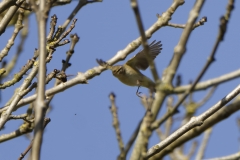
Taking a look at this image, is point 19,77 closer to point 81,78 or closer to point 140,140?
point 81,78

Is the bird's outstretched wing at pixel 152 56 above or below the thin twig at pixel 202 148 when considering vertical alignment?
above

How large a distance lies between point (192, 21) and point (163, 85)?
10.7 inches

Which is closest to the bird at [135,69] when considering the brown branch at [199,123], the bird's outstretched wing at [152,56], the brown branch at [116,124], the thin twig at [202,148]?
the bird's outstretched wing at [152,56]

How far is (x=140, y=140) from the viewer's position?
2.02 m

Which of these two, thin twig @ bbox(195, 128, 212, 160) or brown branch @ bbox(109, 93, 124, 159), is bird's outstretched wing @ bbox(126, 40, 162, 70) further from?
brown branch @ bbox(109, 93, 124, 159)

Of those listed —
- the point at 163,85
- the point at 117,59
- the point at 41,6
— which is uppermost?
the point at 117,59

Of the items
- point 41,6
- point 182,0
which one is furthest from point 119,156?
point 182,0

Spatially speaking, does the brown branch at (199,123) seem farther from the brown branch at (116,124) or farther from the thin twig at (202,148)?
the thin twig at (202,148)

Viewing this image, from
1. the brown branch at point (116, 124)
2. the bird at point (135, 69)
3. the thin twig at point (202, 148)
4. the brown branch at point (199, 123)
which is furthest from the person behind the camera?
the bird at point (135, 69)

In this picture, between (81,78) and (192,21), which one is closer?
(192,21)

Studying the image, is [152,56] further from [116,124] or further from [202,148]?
[116,124]


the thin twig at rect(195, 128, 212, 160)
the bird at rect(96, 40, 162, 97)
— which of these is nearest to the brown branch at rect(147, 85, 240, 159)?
the thin twig at rect(195, 128, 212, 160)

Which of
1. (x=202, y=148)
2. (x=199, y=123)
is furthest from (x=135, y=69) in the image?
(x=199, y=123)

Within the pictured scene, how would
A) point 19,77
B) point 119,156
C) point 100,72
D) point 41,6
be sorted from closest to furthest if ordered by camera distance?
point 119,156 → point 41,6 → point 100,72 → point 19,77
